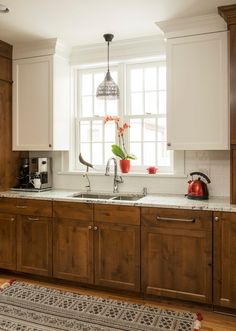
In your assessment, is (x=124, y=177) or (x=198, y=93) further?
(x=124, y=177)

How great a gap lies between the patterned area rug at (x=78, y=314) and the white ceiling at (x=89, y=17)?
2.52 meters

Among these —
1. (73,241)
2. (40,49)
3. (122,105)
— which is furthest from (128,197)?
(40,49)

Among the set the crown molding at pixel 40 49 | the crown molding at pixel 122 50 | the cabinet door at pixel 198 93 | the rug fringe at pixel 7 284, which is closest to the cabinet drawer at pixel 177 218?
the cabinet door at pixel 198 93

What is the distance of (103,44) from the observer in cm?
356

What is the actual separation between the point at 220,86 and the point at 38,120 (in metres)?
1.94

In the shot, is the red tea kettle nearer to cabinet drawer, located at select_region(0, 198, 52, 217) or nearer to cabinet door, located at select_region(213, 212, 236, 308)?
cabinet door, located at select_region(213, 212, 236, 308)

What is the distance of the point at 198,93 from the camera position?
9.56 ft

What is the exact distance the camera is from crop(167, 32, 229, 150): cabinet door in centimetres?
283

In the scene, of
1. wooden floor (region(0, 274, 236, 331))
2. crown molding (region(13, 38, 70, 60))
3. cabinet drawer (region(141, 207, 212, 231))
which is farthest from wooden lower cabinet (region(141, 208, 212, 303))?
crown molding (region(13, 38, 70, 60))

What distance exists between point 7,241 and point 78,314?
47.8 inches

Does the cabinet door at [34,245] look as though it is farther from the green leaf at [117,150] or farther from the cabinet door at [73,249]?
the green leaf at [117,150]

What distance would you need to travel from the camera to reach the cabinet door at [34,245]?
319 centimetres

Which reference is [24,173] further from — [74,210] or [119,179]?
[119,179]

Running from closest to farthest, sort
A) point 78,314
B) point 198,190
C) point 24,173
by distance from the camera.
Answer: point 78,314 → point 198,190 → point 24,173
